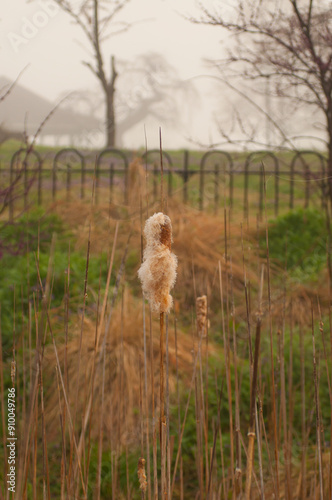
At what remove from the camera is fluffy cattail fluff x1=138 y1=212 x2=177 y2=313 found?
923 millimetres

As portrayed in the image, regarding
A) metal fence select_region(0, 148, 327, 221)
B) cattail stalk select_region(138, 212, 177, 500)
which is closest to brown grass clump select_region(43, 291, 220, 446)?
metal fence select_region(0, 148, 327, 221)

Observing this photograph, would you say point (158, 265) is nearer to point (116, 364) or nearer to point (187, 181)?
point (116, 364)

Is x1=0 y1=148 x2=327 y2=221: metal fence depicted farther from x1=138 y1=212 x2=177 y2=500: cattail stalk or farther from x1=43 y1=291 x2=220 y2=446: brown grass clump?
x1=138 y1=212 x2=177 y2=500: cattail stalk

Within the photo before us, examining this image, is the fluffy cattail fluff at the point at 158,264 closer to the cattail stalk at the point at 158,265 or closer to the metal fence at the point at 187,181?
the cattail stalk at the point at 158,265

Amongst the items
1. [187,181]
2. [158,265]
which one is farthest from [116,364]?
[187,181]

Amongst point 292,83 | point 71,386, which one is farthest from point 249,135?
point 71,386

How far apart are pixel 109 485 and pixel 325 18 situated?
298 centimetres

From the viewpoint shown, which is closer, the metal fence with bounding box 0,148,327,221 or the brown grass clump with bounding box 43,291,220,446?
the brown grass clump with bounding box 43,291,220,446

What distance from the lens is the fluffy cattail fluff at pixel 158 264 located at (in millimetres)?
923

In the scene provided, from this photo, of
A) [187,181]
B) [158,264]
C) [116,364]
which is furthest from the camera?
[187,181]

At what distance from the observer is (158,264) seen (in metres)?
0.93

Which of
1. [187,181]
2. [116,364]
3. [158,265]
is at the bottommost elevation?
[116,364]

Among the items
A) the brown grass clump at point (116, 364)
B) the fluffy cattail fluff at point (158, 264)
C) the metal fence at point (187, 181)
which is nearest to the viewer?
the fluffy cattail fluff at point (158, 264)

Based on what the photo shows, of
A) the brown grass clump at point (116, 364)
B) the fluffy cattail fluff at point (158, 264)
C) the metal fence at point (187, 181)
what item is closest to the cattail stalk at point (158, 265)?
the fluffy cattail fluff at point (158, 264)
